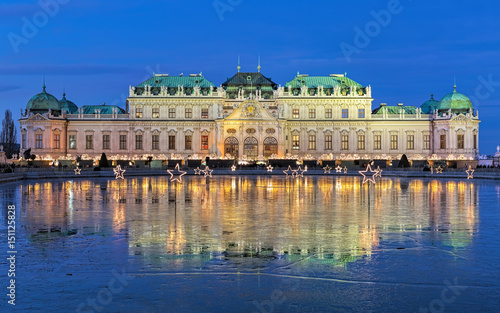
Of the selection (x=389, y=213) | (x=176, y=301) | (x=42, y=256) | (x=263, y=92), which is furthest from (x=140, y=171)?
(x=176, y=301)

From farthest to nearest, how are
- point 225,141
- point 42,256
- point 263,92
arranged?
point 263,92, point 225,141, point 42,256

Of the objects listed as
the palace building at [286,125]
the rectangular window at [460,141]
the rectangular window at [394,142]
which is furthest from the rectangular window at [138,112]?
the rectangular window at [460,141]

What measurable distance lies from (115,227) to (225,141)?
73691mm

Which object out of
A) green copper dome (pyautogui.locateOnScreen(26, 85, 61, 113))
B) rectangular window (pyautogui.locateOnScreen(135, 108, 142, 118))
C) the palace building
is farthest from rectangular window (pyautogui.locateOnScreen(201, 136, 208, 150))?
green copper dome (pyautogui.locateOnScreen(26, 85, 61, 113))

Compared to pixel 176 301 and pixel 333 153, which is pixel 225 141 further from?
pixel 176 301

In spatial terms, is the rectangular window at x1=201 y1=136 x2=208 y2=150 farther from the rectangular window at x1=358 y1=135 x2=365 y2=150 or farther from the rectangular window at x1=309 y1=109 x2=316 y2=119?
the rectangular window at x1=358 y1=135 x2=365 y2=150

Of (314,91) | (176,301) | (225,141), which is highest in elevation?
(314,91)

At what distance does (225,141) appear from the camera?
296ft

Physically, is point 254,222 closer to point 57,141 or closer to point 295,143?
point 295,143

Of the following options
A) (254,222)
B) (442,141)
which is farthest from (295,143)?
(254,222)

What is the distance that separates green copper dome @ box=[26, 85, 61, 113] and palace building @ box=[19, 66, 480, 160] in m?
0.16

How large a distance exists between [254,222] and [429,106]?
288ft

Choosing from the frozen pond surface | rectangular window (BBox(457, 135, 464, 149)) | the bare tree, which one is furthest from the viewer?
the bare tree

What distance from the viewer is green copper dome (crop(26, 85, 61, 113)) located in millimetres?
92125
